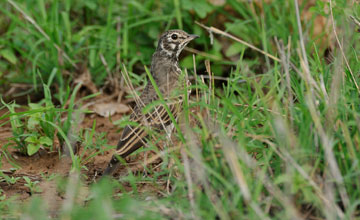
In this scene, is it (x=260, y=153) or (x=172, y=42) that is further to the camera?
(x=172, y=42)

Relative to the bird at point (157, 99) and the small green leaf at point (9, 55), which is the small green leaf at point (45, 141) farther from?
the small green leaf at point (9, 55)

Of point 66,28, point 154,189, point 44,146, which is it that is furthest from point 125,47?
point 154,189

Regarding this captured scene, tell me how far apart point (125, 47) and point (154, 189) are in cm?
290

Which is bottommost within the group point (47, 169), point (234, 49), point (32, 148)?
point (47, 169)

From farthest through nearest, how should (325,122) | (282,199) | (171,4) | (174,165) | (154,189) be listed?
(171,4)
(154,189)
(174,165)
(325,122)
(282,199)

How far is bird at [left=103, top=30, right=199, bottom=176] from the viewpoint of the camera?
4867mm

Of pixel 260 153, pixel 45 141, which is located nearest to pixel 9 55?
pixel 45 141

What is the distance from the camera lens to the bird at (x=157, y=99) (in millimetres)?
4867

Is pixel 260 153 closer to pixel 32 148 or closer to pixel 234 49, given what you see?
pixel 32 148

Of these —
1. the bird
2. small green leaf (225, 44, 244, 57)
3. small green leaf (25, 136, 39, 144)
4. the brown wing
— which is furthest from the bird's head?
small green leaf (25, 136, 39, 144)

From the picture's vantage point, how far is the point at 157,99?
5.32 m

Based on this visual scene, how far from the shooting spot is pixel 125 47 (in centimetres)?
708

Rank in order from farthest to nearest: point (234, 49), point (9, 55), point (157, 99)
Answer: point (234, 49), point (9, 55), point (157, 99)

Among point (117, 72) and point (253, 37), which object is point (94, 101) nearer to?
point (117, 72)
